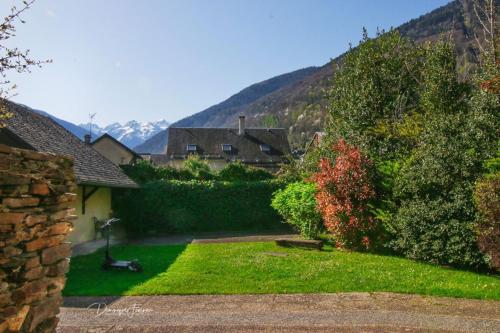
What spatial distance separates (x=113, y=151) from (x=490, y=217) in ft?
122

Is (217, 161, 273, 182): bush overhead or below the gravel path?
overhead

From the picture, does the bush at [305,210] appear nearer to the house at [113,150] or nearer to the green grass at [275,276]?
the green grass at [275,276]

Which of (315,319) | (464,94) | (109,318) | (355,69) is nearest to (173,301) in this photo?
(109,318)

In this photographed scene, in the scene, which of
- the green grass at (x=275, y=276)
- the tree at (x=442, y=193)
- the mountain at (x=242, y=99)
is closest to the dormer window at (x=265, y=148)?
the tree at (x=442, y=193)

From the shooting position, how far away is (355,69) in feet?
71.4

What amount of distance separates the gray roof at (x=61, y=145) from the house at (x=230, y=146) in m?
27.7

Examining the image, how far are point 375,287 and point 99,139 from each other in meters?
37.7

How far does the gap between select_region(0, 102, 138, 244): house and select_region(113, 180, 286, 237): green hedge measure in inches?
83.7

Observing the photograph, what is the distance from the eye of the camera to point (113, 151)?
42500 millimetres

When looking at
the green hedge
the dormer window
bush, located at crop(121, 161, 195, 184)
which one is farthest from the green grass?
the dormer window

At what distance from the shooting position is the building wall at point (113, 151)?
139 feet

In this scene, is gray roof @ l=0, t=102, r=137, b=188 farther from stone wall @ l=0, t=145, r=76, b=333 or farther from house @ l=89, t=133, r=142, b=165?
house @ l=89, t=133, r=142, b=165

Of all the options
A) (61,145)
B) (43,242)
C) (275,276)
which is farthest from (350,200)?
(61,145)

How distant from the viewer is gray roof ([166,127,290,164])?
50594 millimetres
